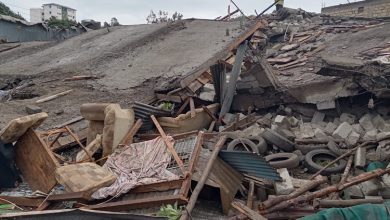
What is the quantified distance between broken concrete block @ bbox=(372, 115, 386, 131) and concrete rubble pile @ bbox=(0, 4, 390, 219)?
0.02 meters

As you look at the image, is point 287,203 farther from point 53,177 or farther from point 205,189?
point 53,177

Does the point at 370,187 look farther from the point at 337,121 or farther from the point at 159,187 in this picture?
the point at 159,187

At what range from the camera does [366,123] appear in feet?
23.9

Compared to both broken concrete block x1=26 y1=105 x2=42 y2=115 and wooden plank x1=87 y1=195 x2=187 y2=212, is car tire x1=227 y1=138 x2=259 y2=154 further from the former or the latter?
broken concrete block x1=26 y1=105 x2=42 y2=115

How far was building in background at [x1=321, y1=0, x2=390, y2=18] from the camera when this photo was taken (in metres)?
18.3

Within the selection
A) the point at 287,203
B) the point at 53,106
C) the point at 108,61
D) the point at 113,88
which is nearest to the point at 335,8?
the point at 108,61

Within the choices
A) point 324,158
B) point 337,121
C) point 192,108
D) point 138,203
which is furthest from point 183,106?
point 138,203

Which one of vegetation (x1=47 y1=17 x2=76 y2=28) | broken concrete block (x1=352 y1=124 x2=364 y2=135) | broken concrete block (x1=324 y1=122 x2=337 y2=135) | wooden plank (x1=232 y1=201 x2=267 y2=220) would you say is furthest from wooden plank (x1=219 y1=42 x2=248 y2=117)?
vegetation (x1=47 y1=17 x2=76 y2=28)

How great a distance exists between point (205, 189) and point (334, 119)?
3.85m

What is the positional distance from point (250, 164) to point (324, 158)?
183 centimetres

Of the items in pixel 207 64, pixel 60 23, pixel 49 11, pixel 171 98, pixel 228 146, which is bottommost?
pixel 228 146

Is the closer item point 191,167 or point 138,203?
point 138,203

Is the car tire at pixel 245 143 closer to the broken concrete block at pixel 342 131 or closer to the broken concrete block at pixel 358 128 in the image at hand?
Result: the broken concrete block at pixel 342 131

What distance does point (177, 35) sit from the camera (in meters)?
14.2
